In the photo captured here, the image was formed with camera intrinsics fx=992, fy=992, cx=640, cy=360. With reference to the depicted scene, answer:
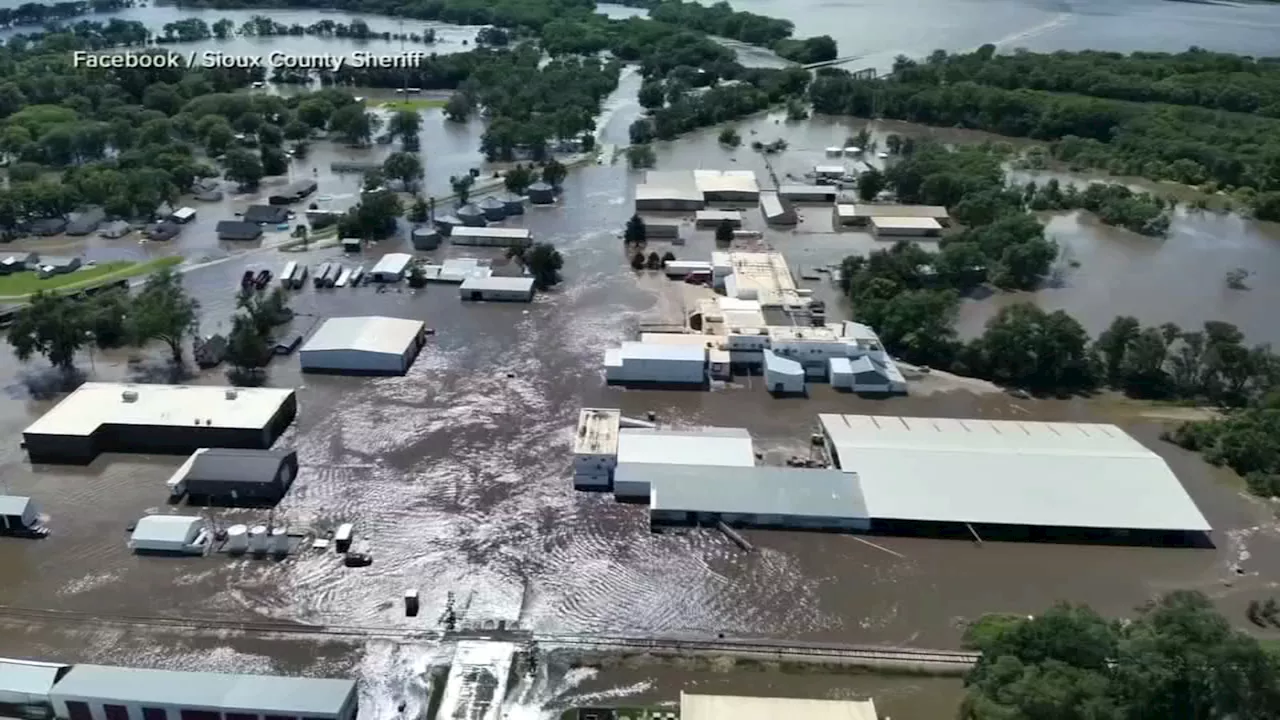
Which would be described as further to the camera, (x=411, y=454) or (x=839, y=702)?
(x=411, y=454)

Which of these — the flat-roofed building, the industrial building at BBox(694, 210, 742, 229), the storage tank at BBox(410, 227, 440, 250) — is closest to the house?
the storage tank at BBox(410, 227, 440, 250)

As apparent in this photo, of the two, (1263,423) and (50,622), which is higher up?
(1263,423)

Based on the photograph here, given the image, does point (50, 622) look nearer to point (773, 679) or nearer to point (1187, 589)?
point (773, 679)

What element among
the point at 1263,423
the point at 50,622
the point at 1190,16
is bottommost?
the point at 50,622

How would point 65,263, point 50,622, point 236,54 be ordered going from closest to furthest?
point 50,622 → point 65,263 → point 236,54

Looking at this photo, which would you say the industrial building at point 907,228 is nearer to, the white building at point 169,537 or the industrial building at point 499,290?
the industrial building at point 499,290

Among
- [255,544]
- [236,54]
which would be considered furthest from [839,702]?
[236,54]

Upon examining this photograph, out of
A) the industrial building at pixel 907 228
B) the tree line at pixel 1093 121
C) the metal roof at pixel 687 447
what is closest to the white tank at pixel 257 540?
the metal roof at pixel 687 447

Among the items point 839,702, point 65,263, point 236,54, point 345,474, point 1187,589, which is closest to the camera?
point 839,702
